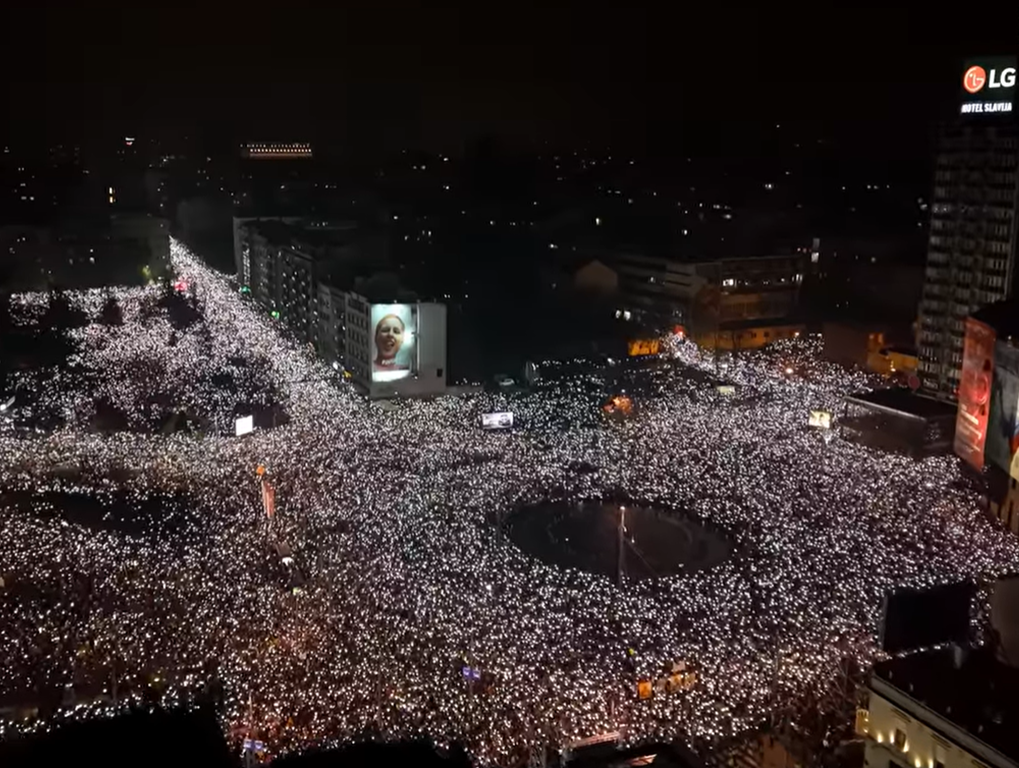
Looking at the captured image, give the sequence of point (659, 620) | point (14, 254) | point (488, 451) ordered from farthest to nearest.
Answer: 1. point (14, 254)
2. point (488, 451)
3. point (659, 620)

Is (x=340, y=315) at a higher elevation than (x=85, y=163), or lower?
lower

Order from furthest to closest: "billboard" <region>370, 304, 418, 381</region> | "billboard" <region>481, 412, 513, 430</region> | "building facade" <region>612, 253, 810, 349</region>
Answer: "building facade" <region>612, 253, 810, 349</region> → "billboard" <region>370, 304, 418, 381</region> → "billboard" <region>481, 412, 513, 430</region>

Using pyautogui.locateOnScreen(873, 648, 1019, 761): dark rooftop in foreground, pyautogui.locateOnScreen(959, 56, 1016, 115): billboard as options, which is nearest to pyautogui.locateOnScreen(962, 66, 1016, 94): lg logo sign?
pyautogui.locateOnScreen(959, 56, 1016, 115): billboard

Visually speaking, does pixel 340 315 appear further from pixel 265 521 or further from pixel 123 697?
pixel 123 697

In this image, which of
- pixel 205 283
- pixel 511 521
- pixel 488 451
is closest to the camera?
pixel 511 521

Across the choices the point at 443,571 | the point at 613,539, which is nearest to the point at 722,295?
the point at 613,539

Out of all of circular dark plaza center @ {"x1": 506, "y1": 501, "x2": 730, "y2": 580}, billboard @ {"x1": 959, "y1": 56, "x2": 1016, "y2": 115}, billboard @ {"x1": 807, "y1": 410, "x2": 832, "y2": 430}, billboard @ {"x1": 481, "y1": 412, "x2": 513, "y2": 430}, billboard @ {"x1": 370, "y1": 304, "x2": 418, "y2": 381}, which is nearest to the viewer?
circular dark plaza center @ {"x1": 506, "y1": 501, "x2": 730, "y2": 580}

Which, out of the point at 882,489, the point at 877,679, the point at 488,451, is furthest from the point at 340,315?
the point at 877,679

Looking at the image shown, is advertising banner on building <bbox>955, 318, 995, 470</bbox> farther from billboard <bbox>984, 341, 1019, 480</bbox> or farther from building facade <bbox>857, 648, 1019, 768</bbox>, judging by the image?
building facade <bbox>857, 648, 1019, 768</bbox>
